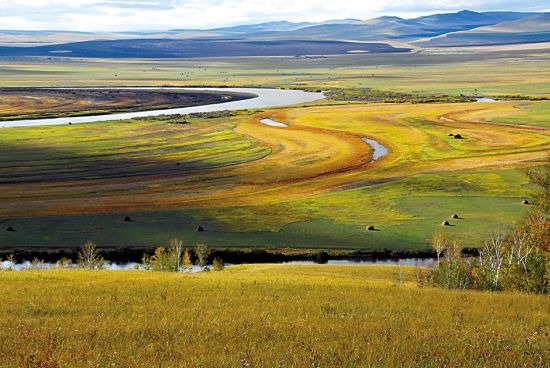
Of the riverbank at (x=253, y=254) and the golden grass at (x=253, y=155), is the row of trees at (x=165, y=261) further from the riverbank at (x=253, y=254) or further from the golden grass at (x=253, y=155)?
the golden grass at (x=253, y=155)

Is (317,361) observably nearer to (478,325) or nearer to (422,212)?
(478,325)

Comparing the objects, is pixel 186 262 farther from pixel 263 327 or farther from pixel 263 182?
pixel 263 327

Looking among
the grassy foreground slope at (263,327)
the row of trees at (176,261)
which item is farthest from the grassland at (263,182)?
the grassy foreground slope at (263,327)

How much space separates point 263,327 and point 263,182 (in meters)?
84.9

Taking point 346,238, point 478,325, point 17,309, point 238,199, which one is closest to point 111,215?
point 238,199

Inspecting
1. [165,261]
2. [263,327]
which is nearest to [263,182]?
[165,261]

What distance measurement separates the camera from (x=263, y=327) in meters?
18.4

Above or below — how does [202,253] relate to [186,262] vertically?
below

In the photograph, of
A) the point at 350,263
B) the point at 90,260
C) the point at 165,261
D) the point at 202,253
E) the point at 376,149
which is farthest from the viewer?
the point at 376,149

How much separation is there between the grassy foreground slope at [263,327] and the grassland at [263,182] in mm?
45968

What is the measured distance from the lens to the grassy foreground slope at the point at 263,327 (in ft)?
48.0

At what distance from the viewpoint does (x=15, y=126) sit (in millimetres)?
169625

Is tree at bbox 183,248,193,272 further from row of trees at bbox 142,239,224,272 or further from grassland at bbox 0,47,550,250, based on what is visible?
grassland at bbox 0,47,550,250

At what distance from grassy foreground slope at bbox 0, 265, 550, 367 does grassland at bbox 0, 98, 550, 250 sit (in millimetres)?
45968
